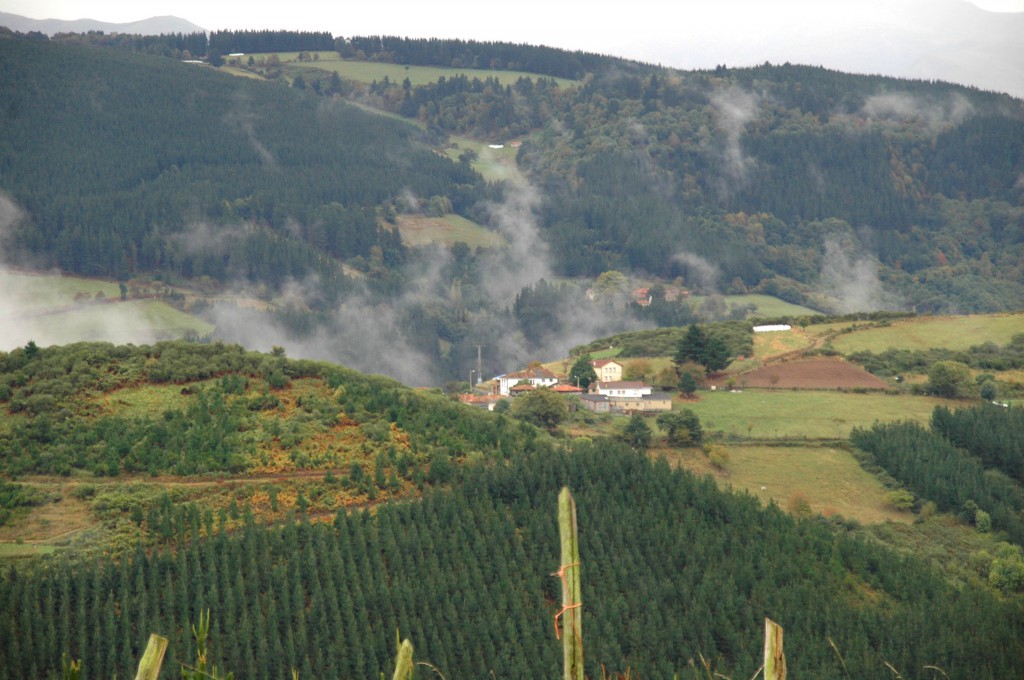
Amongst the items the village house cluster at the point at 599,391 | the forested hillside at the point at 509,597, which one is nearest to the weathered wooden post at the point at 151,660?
the forested hillside at the point at 509,597

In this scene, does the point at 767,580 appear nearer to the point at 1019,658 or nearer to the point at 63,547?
the point at 1019,658

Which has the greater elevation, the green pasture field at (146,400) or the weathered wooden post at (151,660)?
the weathered wooden post at (151,660)

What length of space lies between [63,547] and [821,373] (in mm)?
68239

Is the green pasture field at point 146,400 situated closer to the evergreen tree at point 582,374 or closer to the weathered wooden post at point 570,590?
the evergreen tree at point 582,374

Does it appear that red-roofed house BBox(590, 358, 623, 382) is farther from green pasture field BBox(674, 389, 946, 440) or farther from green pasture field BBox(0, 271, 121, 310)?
green pasture field BBox(0, 271, 121, 310)

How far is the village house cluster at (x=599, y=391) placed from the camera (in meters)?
107

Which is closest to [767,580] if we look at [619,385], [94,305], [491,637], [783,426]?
[491,637]

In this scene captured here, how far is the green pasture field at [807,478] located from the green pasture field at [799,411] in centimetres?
373

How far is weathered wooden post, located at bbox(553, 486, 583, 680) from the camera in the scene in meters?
9.88

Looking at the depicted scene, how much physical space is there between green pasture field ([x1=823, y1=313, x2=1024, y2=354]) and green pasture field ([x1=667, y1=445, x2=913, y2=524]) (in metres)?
29.7

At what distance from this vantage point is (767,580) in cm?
6103

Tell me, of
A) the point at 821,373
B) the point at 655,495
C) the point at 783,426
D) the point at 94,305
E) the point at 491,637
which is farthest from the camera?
the point at 94,305

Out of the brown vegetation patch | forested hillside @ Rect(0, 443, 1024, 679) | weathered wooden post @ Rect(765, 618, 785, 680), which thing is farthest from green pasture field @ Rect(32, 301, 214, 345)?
weathered wooden post @ Rect(765, 618, 785, 680)

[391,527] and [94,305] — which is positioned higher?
[391,527]
